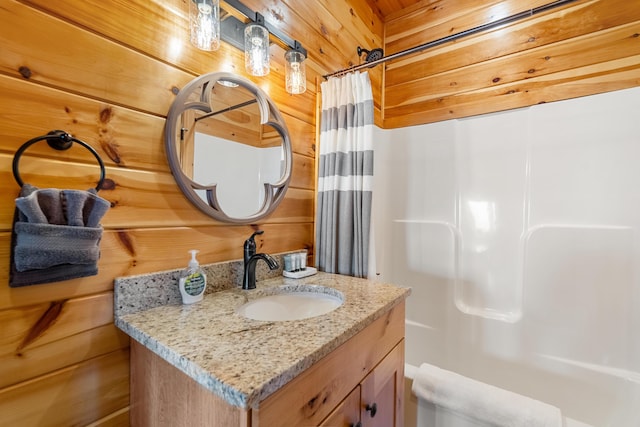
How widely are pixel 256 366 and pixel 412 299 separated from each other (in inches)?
60.3

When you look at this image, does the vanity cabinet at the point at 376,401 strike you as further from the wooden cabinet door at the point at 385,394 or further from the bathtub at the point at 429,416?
the bathtub at the point at 429,416

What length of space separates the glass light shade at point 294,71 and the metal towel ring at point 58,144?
83cm

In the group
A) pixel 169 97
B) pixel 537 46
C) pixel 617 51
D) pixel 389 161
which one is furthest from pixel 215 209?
pixel 617 51

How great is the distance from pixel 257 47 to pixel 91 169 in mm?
735

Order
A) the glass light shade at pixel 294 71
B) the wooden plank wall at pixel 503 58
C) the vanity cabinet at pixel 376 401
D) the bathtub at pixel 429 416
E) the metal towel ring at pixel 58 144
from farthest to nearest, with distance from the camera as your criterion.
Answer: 1. the wooden plank wall at pixel 503 58
2. the glass light shade at pixel 294 71
3. the bathtub at pixel 429 416
4. the vanity cabinet at pixel 376 401
5. the metal towel ring at pixel 58 144

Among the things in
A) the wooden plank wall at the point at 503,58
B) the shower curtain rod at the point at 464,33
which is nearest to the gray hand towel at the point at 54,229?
the shower curtain rod at the point at 464,33

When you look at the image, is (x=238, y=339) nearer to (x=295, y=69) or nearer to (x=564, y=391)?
(x=295, y=69)

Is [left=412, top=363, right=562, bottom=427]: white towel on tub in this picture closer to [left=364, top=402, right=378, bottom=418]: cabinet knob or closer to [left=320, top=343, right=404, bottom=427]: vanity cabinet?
[left=320, top=343, right=404, bottom=427]: vanity cabinet

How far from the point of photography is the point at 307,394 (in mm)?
620

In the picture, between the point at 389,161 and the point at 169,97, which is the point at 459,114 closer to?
the point at 389,161

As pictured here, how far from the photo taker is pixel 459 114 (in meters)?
1.75

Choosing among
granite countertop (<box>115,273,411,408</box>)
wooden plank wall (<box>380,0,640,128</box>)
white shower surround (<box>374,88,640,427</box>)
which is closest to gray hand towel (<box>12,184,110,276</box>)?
granite countertop (<box>115,273,411,408</box>)

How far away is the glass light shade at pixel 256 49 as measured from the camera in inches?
42.4

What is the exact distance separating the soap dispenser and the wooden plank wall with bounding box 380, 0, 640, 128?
1.65 m
